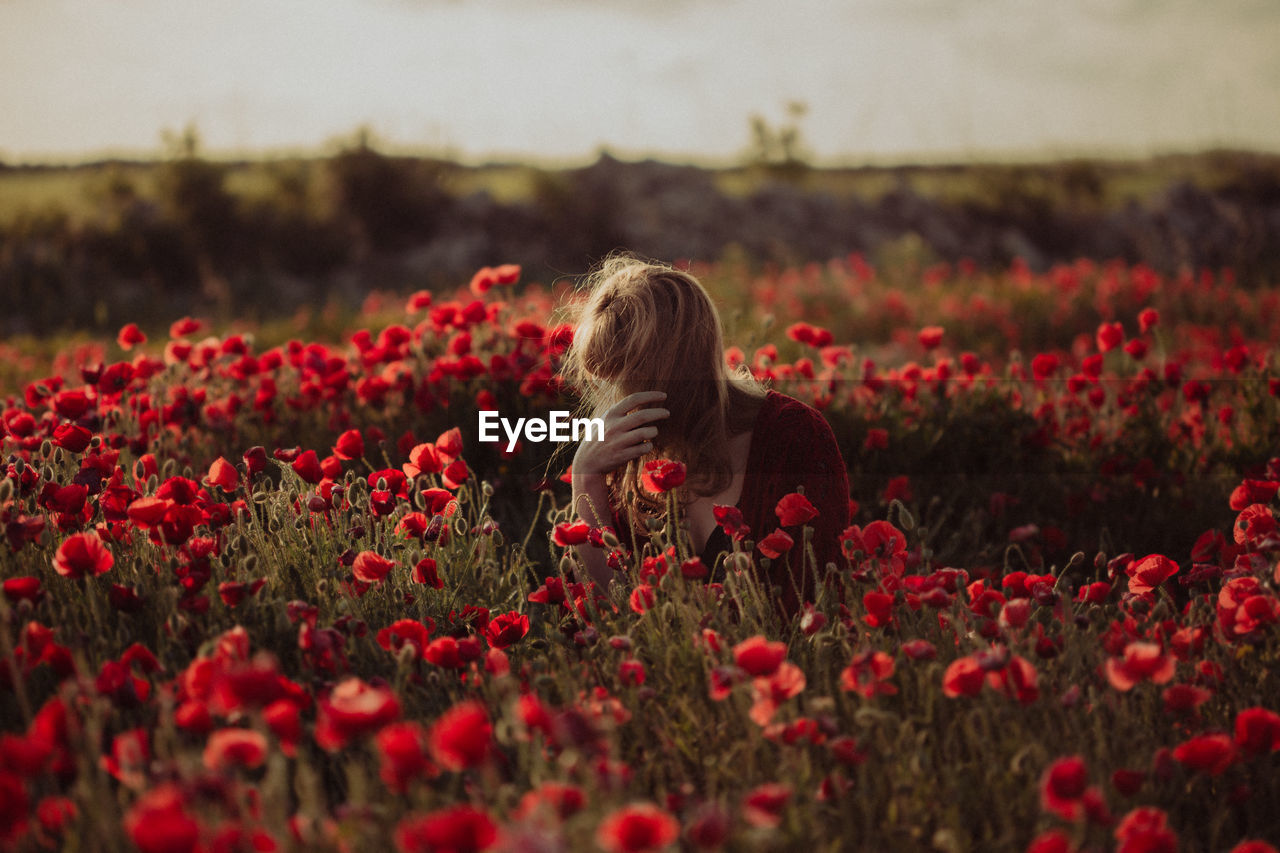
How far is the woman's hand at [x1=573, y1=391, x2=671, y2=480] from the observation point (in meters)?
2.69

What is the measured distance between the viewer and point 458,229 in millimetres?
16484

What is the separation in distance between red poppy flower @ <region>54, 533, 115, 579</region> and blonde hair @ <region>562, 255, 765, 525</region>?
135cm

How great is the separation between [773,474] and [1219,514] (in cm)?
250

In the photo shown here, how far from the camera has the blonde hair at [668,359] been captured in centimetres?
288

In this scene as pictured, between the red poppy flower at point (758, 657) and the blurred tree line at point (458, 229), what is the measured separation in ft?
38.5

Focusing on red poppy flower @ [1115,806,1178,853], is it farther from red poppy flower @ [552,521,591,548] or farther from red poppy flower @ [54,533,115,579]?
red poppy flower @ [54,533,115,579]

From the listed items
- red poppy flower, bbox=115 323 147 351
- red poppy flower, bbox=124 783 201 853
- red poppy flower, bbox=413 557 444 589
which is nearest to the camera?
red poppy flower, bbox=124 783 201 853

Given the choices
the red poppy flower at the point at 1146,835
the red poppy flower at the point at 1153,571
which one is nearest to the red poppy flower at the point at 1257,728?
the red poppy flower at the point at 1146,835

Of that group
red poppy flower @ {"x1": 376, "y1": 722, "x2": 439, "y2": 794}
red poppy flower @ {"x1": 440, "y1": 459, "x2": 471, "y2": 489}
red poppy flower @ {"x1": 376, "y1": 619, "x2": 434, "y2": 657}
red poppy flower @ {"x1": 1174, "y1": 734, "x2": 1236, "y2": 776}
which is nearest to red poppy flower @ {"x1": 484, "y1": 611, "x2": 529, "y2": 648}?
red poppy flower @ {"x1": 376, "y1": 619, "x2": 434, "y2": 657}

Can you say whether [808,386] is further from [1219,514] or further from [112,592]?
[112,592]

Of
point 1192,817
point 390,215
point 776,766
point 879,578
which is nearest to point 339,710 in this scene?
point 776,766

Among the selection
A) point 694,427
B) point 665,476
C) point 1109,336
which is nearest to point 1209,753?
point 665,476

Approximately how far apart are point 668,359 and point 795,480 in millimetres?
505

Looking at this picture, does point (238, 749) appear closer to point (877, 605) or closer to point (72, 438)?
point (877, 605)
